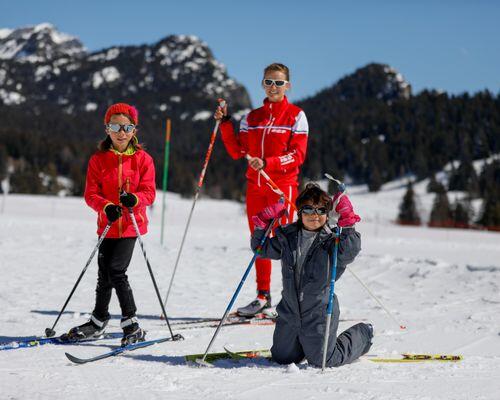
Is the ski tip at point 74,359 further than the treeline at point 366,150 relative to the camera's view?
No

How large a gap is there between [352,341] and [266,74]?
9.08 ft

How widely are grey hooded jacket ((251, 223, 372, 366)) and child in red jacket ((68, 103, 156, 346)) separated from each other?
49.2 inches

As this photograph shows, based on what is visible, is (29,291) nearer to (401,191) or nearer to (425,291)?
(425,291)

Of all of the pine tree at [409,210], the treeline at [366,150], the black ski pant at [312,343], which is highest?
the treeline at [366,150]

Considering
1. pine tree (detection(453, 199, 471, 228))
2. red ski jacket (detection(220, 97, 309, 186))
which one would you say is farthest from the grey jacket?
pine tree (detection(453, 199, 471, 228))

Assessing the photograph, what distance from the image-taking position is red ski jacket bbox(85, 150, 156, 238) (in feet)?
14.3

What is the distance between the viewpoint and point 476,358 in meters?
4.08

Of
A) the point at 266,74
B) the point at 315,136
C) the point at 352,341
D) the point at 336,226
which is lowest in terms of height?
the point at 352,341

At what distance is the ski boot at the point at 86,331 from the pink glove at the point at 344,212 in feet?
7.21

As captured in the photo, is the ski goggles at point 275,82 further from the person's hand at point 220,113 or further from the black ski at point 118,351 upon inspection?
the black ski at point 118,351

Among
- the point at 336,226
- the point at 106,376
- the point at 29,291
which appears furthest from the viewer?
the point at 29,291

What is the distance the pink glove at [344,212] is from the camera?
3688 mm

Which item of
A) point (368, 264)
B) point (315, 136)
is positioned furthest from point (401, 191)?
point (368, 264)

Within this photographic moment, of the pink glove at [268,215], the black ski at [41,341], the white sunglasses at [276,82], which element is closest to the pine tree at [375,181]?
the white sunglasses at [276,82]
